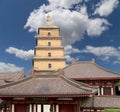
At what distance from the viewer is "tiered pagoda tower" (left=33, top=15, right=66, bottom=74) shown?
50.3 metres

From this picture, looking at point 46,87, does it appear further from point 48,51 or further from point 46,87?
point 48,51

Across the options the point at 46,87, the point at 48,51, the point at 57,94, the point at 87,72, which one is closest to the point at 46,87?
the point at 46,87

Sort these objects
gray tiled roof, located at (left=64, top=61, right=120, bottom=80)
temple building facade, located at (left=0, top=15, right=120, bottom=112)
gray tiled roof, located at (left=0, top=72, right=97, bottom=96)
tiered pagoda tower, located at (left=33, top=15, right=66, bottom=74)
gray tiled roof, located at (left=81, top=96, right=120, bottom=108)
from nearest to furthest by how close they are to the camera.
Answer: gray tiled roof, located at (left=0, top=72, right=97, bottom=96) < temple building facade, located at (left=0, top=15, right=120, bottom=112) < gray tiled roof, located at (left=81, top=96, right=120, bottom=108) < gray tiled roof, located at (left=64, top=61, right=120, bottom=80) < tiered pagoda tower, located at (left=33, top=15, right=66, bottom=74)

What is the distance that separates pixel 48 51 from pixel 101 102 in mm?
22596

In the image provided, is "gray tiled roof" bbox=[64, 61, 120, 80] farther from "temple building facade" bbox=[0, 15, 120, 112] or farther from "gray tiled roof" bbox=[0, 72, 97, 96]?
"gray tiled roof" bbox=[0, 72, 97, 96]

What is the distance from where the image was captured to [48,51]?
2010 inches

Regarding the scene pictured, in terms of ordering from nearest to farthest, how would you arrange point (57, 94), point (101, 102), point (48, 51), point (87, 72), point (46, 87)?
1. point (57, 94)
2. point (46, 87)
3. point (101, 102)
4. point (87, 72)
5. point (48, 51)

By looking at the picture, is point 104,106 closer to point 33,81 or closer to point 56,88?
point 56,88

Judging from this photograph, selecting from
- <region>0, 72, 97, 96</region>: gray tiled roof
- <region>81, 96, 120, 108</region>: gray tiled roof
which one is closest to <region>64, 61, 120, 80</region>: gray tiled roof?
<region>81, 96, 120, 108</region>: gray tiled roof

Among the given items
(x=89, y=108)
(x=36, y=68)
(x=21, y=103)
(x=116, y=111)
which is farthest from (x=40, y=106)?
(x=36, y=68)

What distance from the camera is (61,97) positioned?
28.1 metres

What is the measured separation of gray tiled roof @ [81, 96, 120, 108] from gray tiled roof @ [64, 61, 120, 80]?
21.0 feet

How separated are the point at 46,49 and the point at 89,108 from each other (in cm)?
2313

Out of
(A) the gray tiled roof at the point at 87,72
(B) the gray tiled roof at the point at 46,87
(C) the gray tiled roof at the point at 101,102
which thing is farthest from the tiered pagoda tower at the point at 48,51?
(C) the gray tiled roof at the point at 101,102
